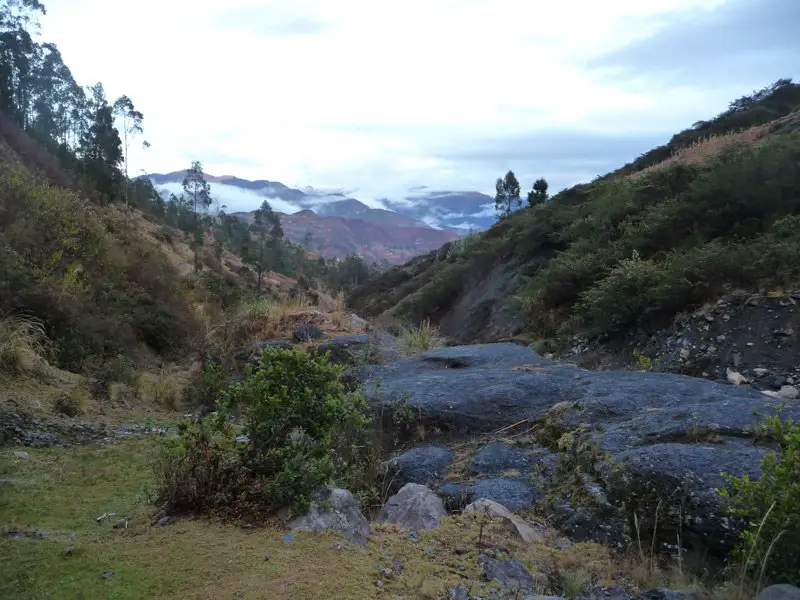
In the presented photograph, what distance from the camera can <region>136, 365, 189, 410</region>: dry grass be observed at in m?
7.23

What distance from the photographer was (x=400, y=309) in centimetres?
2339

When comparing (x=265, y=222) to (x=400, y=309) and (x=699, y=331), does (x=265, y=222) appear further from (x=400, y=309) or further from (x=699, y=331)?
(x=699, y=331)

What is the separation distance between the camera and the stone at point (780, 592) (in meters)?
2.38

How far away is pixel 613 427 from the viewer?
4285 mm

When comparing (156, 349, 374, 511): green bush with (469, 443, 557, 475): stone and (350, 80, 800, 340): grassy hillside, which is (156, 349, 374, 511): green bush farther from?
(350, 80, 800, 340): grassy hillside

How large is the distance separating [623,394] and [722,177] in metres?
7.97

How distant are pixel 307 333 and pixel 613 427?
16.6 feet

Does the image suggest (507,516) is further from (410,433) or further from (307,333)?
(307,333)

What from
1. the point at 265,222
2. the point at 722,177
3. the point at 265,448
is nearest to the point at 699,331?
the point at 722,177

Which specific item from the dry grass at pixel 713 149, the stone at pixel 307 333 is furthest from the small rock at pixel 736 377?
the dry grass at pixel 713 149

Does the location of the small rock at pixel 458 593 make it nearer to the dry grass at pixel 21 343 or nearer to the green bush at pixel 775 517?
the green bush at pixel 775 517

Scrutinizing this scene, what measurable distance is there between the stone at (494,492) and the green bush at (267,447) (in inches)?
41.7

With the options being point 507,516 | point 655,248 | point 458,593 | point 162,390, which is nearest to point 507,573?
point 458,593

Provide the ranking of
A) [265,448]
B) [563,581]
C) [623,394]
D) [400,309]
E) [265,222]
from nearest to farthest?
[563,581] → [265,448] → [623,394] → [400,309] → [265,222]
